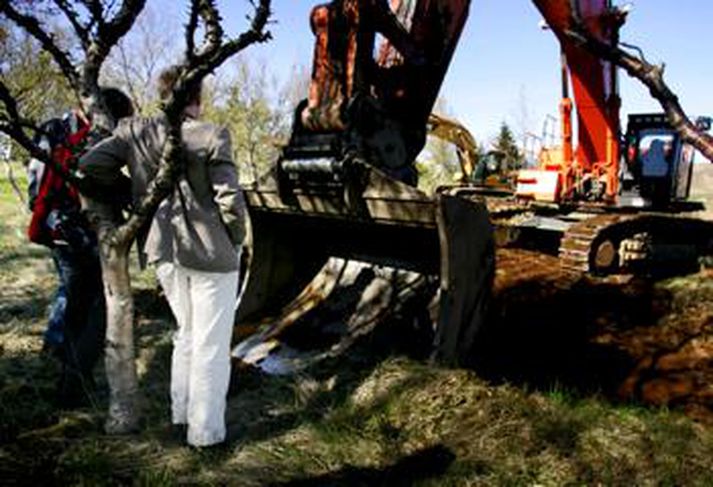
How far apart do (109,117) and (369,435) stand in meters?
2.14

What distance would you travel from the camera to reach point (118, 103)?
4246mm

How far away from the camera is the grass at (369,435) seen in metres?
3.16

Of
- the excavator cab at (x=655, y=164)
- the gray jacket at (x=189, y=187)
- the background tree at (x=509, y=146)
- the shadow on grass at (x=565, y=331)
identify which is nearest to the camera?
Answer: the gray jacket at (x=189, y=187)

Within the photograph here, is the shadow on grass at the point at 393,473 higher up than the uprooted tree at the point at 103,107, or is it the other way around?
the uprooted tree at the point at 103,107

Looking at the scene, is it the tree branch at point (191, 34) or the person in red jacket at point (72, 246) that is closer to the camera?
the tree branch at point (191, 34)

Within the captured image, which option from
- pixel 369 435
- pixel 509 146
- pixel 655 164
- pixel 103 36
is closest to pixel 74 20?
pixel 103 36

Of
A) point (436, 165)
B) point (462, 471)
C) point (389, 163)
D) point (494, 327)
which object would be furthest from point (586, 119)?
point (436, 165)

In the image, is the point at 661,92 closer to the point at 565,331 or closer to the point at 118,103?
the point at 118,103

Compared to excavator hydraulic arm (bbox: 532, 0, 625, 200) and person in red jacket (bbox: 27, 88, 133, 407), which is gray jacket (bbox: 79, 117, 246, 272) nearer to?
person in red jacket (bbox: 27, 88, 133, 407)

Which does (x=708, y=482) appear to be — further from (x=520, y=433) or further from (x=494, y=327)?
(x=494, y=327)

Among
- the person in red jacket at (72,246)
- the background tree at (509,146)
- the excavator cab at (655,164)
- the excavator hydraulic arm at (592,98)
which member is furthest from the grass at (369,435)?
the background tree at (509,146)

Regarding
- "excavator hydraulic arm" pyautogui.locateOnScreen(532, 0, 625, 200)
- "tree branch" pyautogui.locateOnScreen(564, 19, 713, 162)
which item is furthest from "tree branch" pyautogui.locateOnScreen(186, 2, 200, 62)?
"excavator hydraulic arm" pyautogui.locateOnScreen(532, 0, 625, 200)

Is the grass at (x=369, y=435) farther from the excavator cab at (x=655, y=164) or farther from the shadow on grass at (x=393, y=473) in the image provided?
the excavator cab at (x=655, y=164)

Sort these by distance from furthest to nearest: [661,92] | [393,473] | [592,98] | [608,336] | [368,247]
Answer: [592,98] < [368,247] < [608,336] < [393,473] < [661,92]
